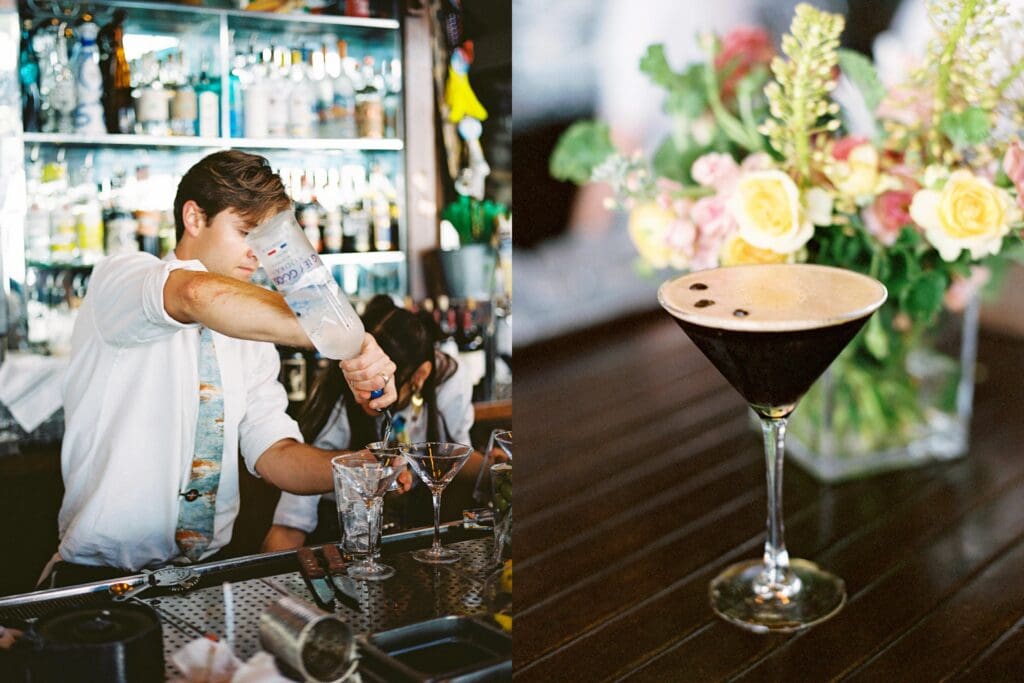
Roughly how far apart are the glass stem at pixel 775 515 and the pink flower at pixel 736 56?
0.63m

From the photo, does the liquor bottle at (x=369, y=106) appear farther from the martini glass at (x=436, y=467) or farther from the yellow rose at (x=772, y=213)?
the yellow rose at (x=772, y=213)

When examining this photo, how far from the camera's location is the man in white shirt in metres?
1.10

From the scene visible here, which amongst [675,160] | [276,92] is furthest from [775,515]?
[276,92]

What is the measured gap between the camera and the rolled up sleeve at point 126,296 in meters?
1.09

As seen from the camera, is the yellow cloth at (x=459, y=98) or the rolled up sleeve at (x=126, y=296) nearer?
the rolled up sleeve at (x=126, y=296)

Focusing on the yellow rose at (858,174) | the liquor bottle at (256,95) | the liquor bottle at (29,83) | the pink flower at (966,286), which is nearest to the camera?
the liquor bottle at (29,83)

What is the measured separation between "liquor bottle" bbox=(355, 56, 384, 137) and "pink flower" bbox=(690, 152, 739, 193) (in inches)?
23.5

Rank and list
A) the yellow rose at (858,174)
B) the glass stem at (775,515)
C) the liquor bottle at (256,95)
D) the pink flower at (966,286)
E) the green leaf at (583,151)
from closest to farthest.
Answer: the liquor bottle at (256,95) → the glass stem at (775,515) → the yellow rose at (858,174) → the pink flower at (966,286) → the green leaf at (583,151)

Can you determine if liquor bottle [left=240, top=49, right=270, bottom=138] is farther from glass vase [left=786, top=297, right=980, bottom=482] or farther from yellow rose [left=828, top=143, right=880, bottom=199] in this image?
glass vase [left=786, top=297, right=980, bottom=482]

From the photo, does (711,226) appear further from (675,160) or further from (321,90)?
(321,90)

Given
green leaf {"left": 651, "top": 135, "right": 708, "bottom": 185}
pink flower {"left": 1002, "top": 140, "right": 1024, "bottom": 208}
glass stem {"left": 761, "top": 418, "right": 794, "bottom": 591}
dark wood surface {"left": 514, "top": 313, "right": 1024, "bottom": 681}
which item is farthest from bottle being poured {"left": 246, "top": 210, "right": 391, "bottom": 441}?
pink flower {"left": 1002, "top": 140, "right": 1024, "bottom": 208}

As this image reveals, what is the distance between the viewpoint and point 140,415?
3.72 feet

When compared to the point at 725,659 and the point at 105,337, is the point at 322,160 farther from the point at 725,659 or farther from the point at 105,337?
the point at 725,659

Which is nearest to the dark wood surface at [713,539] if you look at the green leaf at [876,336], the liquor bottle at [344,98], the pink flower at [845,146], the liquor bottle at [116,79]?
the green leaf at [876,336]
